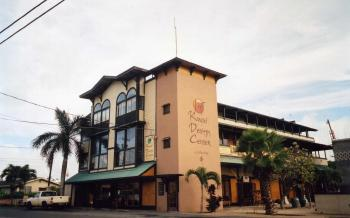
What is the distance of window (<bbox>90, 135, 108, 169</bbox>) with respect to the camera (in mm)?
35375

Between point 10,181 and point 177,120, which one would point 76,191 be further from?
point 10,181

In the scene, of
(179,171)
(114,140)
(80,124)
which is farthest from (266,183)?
(80,124)

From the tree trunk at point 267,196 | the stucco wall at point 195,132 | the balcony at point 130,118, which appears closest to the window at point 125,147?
the balcony at point 130,118

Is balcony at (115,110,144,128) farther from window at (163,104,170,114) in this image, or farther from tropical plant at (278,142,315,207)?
tropical plant at (278,142,315,207)

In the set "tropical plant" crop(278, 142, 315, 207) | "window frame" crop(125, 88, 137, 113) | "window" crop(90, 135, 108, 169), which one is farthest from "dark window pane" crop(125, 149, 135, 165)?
"tropical plant" crop(278, 142, 315, 207)

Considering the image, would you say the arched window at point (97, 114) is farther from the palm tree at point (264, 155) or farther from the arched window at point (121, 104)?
the palm tree at point (264, 155)

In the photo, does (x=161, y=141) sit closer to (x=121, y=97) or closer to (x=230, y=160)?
(x=230, y=160)

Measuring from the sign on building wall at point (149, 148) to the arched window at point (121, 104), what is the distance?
16.8 feet

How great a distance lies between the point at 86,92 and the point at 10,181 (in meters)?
37.1

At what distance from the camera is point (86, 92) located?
3938cm

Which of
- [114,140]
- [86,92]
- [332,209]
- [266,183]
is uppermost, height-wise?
[86,92]

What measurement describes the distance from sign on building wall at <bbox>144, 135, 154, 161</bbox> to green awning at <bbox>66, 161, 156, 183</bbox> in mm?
556

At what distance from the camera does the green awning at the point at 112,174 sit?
27828mm

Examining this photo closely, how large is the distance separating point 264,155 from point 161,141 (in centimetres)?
906
